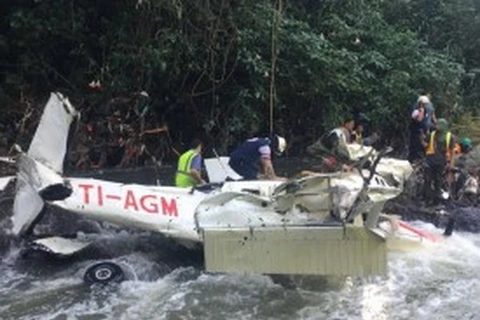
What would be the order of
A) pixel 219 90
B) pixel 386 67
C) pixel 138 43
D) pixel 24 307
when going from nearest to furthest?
pixel 24 307 < pixel 138 43 < pixel 219 90 < pixel 386 67

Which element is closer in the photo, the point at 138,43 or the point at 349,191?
the point at 349,191

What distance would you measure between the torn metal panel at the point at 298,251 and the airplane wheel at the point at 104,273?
3.73 feet

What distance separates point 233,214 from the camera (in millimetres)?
9070

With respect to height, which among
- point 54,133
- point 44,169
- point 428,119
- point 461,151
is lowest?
point 461,151

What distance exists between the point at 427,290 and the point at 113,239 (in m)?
4.13

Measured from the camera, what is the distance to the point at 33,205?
9.05 m

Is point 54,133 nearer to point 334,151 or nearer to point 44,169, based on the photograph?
point 44,169

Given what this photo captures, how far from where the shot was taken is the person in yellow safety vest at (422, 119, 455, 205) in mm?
13109

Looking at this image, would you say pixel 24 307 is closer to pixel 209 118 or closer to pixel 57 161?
pixel 57 161

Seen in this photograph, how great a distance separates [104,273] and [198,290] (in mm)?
1126

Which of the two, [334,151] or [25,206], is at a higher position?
[334,151]

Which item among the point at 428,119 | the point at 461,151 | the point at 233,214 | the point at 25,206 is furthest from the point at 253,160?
the point at 428,119

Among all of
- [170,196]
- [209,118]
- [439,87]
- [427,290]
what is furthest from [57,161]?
[439,87]

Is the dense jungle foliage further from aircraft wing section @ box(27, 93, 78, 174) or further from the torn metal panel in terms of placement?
the torn metal panel
